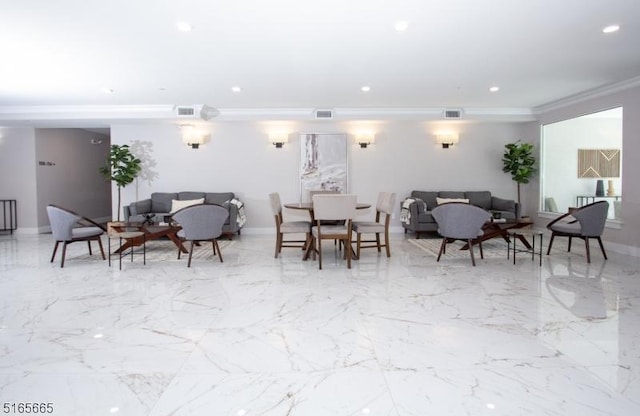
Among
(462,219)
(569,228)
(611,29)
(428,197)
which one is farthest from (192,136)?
(611,29)

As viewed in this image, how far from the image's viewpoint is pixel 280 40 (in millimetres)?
4062

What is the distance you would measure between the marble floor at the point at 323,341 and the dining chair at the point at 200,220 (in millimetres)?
646

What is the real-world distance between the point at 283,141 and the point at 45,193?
215 inches

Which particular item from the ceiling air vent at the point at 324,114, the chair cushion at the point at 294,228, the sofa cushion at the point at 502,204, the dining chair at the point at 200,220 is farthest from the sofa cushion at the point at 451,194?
the dining chair at the point at 200,220

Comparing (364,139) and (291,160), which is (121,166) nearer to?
(291,160)

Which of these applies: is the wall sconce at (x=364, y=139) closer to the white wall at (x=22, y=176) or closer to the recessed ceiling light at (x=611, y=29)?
the recessed ceiling light at (x=611, y=29)

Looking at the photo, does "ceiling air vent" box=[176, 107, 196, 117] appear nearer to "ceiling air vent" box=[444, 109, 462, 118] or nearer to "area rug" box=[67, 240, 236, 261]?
"area rug" box=[67, 240, 236, 261]

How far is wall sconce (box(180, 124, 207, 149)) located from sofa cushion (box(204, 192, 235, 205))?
3.52ft

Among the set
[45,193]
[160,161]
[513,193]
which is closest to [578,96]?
[513,193]

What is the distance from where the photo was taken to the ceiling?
11.1 feet

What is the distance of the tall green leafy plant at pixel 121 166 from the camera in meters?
7.73

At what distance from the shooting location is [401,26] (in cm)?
369

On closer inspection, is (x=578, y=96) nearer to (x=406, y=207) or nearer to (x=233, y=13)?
(x=406, y=207)

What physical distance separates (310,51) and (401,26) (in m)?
1.12
